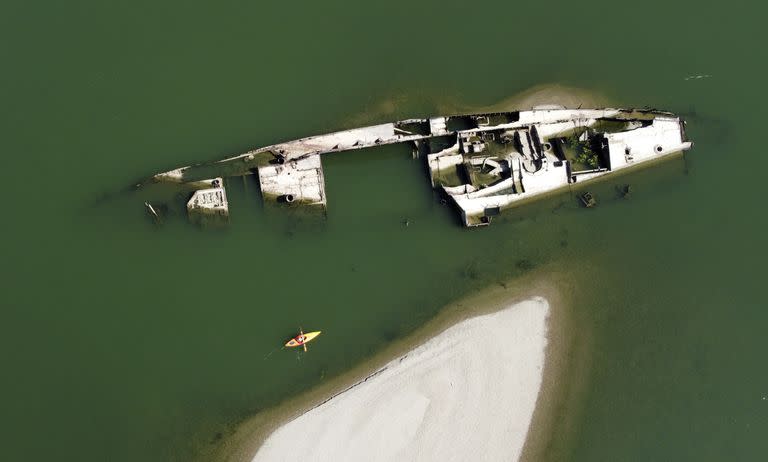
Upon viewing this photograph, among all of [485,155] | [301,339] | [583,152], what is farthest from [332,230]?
[583,152]

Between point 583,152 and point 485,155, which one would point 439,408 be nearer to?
point 485,155

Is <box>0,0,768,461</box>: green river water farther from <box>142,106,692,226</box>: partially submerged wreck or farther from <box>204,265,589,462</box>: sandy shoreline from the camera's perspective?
<box>142,106,692,226</box>: partially submerged wreck

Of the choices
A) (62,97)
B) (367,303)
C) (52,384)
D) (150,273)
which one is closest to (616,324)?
(367,303)

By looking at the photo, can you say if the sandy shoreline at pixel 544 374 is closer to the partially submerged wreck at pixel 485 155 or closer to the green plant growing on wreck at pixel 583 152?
the partially submerged wreck at pixel 485 155

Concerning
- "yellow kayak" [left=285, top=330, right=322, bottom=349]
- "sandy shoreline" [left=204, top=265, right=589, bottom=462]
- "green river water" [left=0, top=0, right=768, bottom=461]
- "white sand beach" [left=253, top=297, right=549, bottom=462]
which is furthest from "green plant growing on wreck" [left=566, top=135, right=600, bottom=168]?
"yellow kayak" [left=285, top=330, right=322, bottom=349]

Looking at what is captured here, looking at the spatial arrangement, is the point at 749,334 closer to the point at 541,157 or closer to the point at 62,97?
the point at 541,157

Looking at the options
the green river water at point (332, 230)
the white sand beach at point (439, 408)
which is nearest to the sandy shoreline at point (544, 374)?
the white sand beach at point (439, 408)
